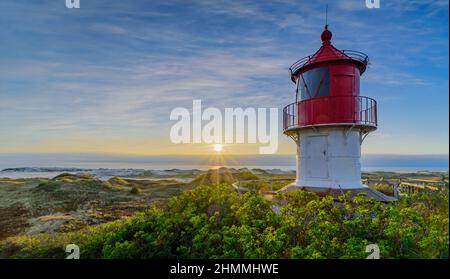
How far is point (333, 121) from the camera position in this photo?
23.7ft

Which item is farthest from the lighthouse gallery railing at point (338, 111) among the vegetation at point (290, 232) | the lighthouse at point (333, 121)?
the vegetation at point (290, 232)

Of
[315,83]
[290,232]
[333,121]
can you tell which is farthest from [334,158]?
[290,232]

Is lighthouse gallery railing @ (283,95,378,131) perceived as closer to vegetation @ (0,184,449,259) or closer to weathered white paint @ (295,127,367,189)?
weathered white paint @ (295,127,367,189)

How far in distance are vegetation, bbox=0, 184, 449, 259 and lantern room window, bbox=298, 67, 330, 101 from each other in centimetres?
418

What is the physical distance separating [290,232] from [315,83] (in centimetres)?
573

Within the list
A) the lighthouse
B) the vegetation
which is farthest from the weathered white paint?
the vegetation

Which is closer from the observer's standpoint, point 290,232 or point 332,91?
point 290,232

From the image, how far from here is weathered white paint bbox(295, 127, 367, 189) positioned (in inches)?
290

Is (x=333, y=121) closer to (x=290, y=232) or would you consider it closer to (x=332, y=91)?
(x=332, y=91)

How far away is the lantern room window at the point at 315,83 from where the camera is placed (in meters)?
7.42

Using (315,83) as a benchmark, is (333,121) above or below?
below

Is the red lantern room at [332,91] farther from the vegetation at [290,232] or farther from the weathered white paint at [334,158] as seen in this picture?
the vegetation at [290,232]
